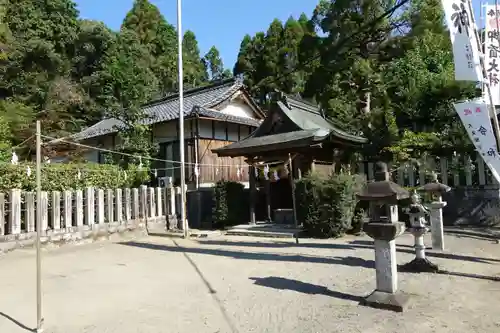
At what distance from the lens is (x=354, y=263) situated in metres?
8.54

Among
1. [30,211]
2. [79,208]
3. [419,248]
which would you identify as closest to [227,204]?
[79,208]

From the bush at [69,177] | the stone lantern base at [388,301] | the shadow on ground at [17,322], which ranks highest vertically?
the bush at [69,177]

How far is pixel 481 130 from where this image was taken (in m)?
8.41

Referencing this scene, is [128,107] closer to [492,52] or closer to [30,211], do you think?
[30,211]

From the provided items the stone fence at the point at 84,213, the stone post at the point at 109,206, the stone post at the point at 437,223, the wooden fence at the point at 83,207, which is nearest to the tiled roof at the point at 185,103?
the wooden fence at the point at 83,207

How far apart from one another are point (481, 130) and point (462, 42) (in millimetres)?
2024

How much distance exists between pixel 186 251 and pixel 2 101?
69.2 ft

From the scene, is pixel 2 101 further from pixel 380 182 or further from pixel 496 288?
pixel 496 288

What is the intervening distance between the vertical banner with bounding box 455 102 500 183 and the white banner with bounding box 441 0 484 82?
919 mm

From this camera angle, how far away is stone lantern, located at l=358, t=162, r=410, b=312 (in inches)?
219

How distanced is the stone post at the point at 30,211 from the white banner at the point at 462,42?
11.9 metres

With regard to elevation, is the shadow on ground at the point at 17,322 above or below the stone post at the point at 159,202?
below

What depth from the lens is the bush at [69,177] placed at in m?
11.7

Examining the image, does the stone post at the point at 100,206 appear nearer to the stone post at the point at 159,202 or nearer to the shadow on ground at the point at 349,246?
the stone post at the point at 159,202
